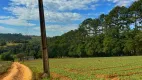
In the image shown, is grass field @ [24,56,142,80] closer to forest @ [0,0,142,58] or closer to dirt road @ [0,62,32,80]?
dirt road @ [0,62,32,80]

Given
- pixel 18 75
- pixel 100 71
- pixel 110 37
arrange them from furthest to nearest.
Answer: pixel 110 37, pixel 18 75, pixel 100 71

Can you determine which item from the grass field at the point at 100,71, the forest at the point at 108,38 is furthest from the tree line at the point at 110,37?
the grass field at the point at 100,71

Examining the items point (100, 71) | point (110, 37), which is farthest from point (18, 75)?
point (110, 37)

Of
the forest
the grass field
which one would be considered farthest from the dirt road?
the forest

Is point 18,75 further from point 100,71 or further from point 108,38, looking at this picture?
point 108,38

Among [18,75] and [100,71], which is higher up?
[100,71]

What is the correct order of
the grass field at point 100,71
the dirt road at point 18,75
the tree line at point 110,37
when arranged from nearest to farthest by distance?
1. the grass field at point 100,71
2. the dirt road at point 18,75
3. the tree line at point 110,37

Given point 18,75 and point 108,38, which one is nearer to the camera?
point 18,75

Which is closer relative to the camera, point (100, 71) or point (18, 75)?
point (100, 71)

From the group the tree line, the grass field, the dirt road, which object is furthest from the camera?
the tree line

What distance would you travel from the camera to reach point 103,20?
128500 millimetres

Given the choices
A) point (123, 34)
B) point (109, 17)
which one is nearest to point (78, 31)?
point (109, 17)

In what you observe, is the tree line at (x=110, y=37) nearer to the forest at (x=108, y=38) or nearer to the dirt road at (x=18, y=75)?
the forest at (x=108, y=38)

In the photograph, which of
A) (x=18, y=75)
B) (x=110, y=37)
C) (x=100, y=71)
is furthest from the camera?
(x=110, y=37)
